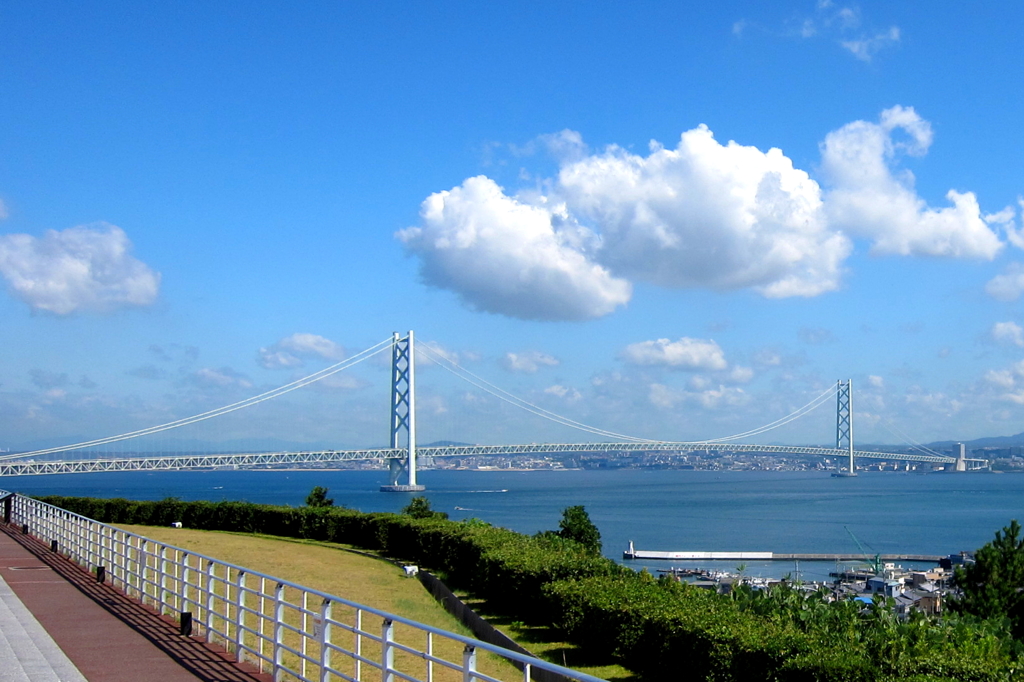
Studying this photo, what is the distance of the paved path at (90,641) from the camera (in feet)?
17.6

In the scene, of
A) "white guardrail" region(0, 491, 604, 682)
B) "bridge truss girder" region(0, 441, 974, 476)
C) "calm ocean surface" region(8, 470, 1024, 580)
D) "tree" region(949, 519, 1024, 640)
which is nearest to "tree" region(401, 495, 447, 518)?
"white guardrail" region(0, 491, 604, 682)

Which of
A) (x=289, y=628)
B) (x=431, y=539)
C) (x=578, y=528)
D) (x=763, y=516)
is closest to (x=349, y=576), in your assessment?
(x=431, y=539)

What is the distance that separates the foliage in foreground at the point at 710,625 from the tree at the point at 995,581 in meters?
8.58

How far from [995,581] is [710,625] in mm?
15450

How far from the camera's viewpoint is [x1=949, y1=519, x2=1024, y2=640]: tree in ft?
56.8

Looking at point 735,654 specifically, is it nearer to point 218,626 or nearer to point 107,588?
point 218,626

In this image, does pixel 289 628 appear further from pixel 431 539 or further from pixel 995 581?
pixel 995 581

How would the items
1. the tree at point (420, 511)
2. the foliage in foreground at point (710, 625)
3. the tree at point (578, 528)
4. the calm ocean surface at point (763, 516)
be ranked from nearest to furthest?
the foliage in foreground at point (710, 625), the tree at point (420, 511), the tree at point (578, 528), the calm ocean surface at point (763, 516)

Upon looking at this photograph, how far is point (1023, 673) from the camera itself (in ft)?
14.3

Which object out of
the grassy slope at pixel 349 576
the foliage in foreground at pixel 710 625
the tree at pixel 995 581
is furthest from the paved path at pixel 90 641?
the tree at pixel 995 581

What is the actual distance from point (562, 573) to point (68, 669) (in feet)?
13.4

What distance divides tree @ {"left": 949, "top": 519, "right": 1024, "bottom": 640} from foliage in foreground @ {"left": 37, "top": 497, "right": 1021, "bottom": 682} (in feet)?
28.1

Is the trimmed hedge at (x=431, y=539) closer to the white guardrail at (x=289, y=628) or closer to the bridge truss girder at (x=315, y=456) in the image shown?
the white guardrail at (x=289, y=628)

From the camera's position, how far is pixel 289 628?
4.97 meters
